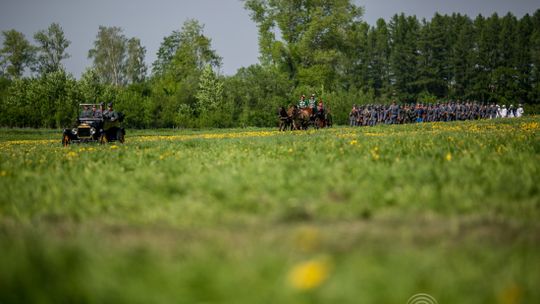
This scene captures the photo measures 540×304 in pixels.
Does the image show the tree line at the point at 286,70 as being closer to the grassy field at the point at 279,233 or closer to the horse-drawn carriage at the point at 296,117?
the horse-drawn carriage at the point at 296,117

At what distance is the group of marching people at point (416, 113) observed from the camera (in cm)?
4900

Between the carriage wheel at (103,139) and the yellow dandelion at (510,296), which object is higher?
the yellow dandelion at (510,296)

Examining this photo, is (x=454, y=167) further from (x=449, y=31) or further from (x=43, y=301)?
(x=449, y=31)

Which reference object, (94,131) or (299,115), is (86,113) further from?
(299,115)

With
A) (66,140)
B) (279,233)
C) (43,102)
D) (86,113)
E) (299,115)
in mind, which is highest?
(43,102)

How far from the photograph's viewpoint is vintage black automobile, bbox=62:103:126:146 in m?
21.4

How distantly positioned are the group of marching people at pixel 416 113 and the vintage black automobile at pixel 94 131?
3044 cm

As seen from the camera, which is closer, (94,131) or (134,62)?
(94,131)

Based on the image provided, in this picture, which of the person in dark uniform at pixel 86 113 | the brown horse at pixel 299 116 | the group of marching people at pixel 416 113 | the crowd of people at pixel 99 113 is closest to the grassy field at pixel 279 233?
the crowd of people at pixel 99 113

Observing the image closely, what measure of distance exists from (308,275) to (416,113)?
55.1 meters

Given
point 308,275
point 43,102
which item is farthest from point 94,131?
point 43,102

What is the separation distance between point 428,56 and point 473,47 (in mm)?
9696

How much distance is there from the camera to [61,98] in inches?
2112

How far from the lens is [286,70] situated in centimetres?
6544
